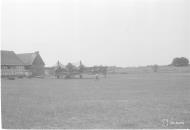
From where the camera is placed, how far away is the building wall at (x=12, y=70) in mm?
41125

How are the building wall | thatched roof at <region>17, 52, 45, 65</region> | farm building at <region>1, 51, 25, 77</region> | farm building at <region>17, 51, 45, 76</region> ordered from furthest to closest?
thatched roof at <region>17, 52, 45, 65</region>, farm building at <region>17, 51, 45, 76</region>, farm building at <region>1, 51, 25, 77</region>, the building wall

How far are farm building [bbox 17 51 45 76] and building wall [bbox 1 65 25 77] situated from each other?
2213 mm

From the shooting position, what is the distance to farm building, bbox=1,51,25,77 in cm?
4181

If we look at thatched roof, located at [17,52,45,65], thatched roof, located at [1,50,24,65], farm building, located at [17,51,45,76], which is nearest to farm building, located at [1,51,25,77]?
thatched roof, located at [1,50,24,65]

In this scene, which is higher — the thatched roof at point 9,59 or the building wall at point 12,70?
the thatched roof at point 9,59

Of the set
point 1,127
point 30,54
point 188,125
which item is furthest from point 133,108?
point 30,54

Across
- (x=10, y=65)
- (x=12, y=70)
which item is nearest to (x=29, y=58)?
(x=10, y=65)

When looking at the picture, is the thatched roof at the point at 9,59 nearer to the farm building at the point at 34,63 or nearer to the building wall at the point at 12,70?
the building wall at the point at 12,70

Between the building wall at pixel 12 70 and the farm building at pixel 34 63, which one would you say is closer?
the building wall at pixel 12 70

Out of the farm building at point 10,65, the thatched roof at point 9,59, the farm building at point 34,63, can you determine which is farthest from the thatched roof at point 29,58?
the thatched roof at point 9,59

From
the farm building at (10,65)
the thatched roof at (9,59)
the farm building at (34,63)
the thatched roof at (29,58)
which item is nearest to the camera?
the farm building at (10,65)

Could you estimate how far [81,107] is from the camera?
30.5ft

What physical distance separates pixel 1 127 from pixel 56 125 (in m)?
1.44

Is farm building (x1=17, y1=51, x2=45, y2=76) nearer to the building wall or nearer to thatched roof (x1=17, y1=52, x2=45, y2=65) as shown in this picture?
thatched roof (x1=17, y1=52, x2=45, y2=65)
